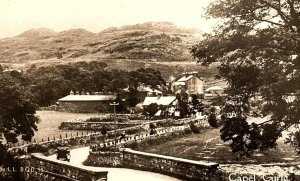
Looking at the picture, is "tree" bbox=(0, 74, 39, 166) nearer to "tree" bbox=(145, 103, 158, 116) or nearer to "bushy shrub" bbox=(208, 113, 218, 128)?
"bushy shrub" bbox=(208, 113, 218, 128)

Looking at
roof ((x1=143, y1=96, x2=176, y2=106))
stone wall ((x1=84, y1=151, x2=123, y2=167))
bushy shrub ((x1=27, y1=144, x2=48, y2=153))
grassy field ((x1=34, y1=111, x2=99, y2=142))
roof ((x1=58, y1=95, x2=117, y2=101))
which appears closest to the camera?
stone wall ((x1=84, y1=151, x2=123, y2=167))

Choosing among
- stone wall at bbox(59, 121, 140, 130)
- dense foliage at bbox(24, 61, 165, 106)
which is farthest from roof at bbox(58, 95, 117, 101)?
stone wall at bbox(59, 121, 140, 130)

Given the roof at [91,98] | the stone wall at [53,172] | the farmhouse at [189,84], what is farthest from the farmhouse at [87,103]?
the stone wall at [53,172]

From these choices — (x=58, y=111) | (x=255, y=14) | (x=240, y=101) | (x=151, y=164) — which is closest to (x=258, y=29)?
(x=255, y=14)

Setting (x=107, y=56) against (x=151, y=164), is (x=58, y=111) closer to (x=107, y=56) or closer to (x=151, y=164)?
(x=151, y=164)

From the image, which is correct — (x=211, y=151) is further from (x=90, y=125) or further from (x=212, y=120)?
(x=212, y=120)
